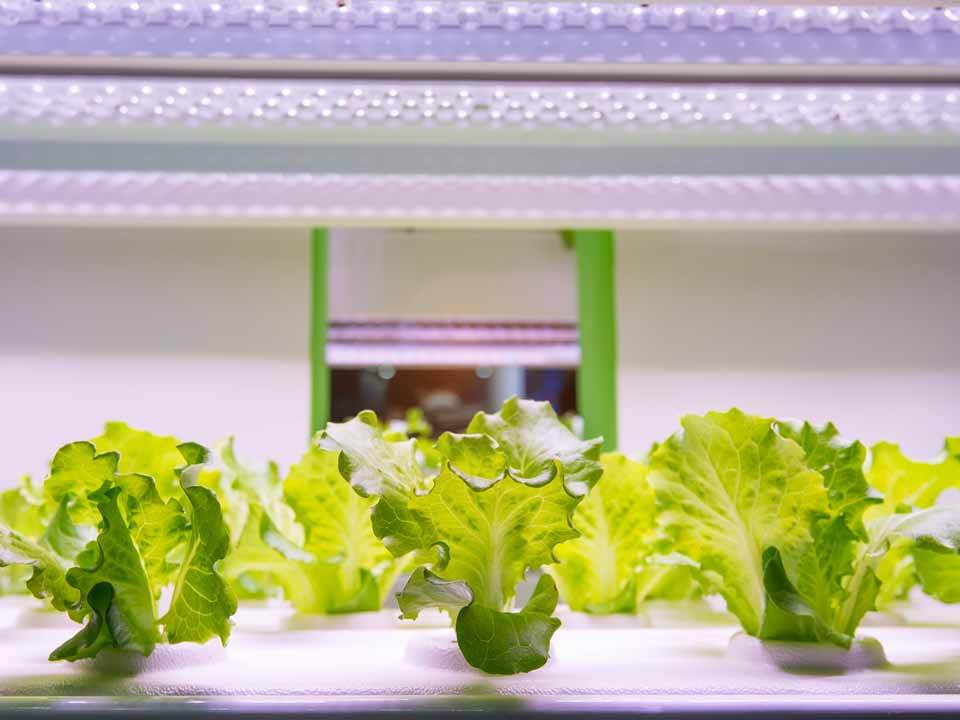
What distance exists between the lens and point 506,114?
109 cm

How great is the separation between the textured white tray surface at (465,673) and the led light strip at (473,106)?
58 cm

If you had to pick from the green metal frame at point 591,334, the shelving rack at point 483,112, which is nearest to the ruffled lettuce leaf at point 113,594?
the shelving rack at point 483,112

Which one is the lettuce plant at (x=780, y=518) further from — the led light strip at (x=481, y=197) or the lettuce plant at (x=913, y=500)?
the led light strip at (x=481, y=197)

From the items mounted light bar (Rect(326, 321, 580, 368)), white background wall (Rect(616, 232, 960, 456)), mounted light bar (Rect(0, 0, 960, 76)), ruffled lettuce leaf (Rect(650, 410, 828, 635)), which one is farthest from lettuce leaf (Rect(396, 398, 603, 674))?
mounted light bar (Rect(326, 321, 580, 368))

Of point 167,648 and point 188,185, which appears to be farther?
point 188,185

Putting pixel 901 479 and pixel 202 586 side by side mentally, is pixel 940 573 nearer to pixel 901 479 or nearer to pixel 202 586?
pixel 901 479

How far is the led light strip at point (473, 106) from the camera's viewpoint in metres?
1.01

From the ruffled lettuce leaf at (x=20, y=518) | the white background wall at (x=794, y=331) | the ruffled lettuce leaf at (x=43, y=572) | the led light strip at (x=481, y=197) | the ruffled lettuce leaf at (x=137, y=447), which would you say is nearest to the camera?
the ruffled lettuce leaf at (x=43, y=572)

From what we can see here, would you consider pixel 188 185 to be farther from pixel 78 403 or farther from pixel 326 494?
pixel 78 403

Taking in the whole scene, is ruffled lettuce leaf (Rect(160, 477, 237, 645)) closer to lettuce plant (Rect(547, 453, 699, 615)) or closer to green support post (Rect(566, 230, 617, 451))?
lettuce plant (Rect(547, 453, 699, 615))

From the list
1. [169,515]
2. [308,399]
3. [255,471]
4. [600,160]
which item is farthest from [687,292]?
[169,515]

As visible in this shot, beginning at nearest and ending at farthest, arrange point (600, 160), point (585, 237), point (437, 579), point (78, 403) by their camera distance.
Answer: point (437, 579) → point (600, 160) → point (78, 403) → point (585, 237)

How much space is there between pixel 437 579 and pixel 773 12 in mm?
644

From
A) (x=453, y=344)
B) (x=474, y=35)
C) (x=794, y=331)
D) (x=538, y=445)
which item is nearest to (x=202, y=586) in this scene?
(x=538, y=445)
